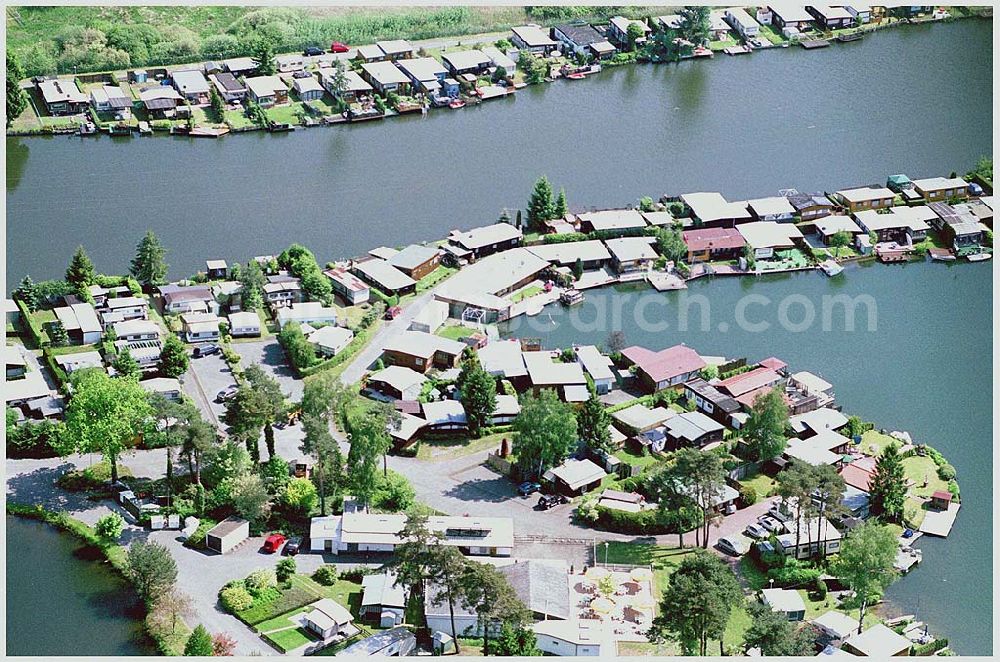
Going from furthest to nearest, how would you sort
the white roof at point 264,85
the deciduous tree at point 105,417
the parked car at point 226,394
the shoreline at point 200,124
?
the white roof at point 264,85
the shoreline at point 200,124
the parked car at point 226,394
the deciduous tree at point 105,417

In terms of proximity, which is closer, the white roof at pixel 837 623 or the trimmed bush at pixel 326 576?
the white roof at pixel 837 623

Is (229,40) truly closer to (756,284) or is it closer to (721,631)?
(756,284)

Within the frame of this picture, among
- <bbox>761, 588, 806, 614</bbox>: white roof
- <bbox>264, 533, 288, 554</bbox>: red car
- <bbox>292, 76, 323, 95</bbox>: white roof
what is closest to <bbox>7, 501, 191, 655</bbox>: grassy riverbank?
<bbox>264, 533, 288, 554</bbox>: red car

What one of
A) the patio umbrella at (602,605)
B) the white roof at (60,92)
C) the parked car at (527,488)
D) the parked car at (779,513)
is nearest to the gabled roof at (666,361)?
the parked car at (527,488)

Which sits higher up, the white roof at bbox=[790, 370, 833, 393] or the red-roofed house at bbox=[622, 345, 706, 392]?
the red-roofed house at bbox=[622, 345, 706, 392]

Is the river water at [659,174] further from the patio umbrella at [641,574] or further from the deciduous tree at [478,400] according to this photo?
the patio umbrella at [641,574]

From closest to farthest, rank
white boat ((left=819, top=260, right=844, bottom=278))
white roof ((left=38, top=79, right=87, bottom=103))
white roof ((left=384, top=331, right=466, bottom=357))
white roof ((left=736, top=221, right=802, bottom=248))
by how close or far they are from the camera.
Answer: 1. white roof ((left=384, top=331, right=466, bottom=357))
2. white boat ((left=819, top=260, right=844, bottom=278))
3. white roof ((left=736, top=221, right=802, bottom=248))
4. white roof ((left=38, top=79, right=87, bottom=103))

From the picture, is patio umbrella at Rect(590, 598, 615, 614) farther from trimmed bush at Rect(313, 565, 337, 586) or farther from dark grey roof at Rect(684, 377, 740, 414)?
dark grey roof at Rect(684, 377, 740, 414)

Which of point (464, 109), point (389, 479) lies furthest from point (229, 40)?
point (389, 479)
